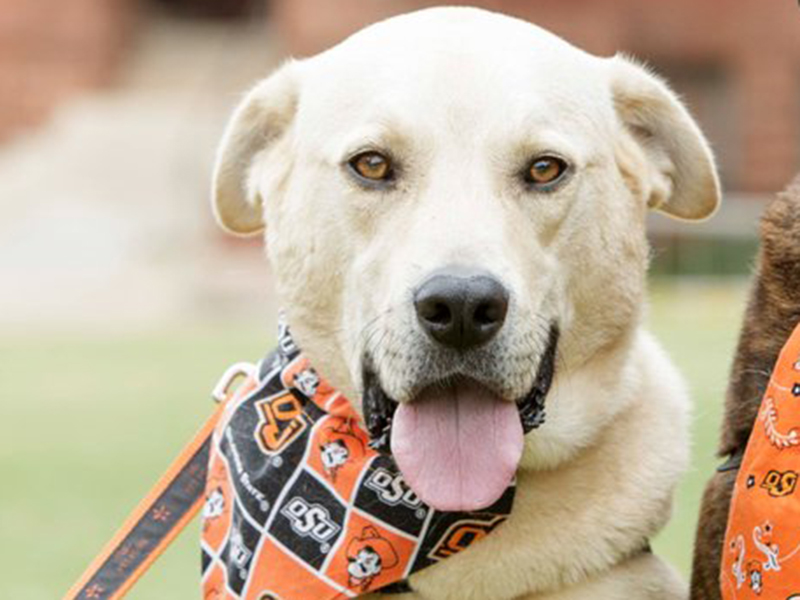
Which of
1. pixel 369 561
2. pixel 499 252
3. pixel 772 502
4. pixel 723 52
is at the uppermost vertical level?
pixel 499 252

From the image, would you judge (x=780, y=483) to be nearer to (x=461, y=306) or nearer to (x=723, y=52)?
(x=461, y=306)

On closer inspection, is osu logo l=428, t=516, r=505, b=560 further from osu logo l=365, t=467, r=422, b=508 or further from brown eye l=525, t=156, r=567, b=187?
brown eye l=525, t=156, r=567, b=187

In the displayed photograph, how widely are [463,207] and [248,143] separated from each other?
0.79 m

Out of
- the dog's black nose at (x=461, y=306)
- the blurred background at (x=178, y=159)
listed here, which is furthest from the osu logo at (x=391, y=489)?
the blurred background at (x=178, y=159)

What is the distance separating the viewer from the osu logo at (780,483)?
3514 millimetres

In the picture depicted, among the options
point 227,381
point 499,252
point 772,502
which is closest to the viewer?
point 772,502

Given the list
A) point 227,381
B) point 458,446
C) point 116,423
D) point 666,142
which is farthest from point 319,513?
point 116,423

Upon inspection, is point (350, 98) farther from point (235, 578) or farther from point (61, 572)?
Answer: point (61, 572)

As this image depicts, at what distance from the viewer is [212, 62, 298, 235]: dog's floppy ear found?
4383 mm

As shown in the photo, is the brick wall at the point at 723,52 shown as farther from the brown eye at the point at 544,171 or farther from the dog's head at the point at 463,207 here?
Result: the brown eye at the point at 544,171

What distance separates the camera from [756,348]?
381 cm

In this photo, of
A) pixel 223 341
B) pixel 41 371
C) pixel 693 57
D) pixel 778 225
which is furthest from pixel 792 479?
pixel 693 57

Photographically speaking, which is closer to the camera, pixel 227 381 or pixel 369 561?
pixel 369 561

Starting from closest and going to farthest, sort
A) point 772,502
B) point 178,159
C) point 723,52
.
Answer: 1. point 772,502
2. point 723,52
3. point 178,159
